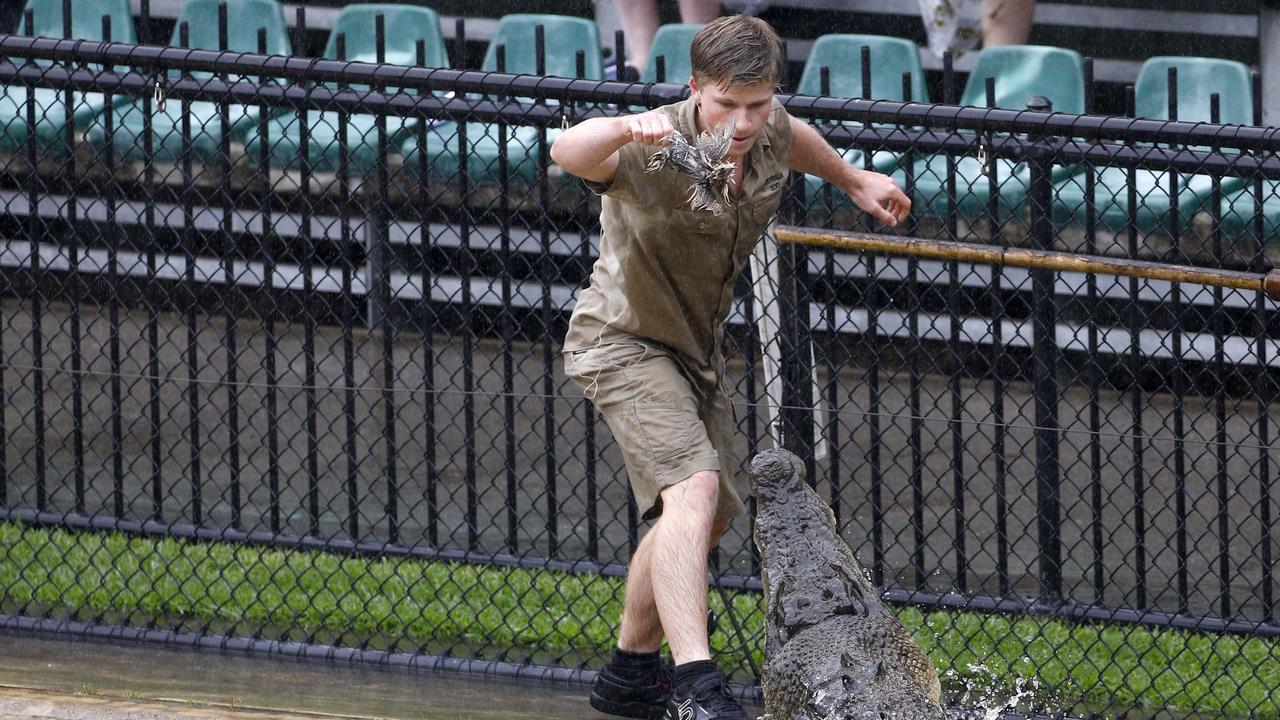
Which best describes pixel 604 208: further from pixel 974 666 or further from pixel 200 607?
pixel 200 607

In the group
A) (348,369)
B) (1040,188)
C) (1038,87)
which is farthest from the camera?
(1038,87)

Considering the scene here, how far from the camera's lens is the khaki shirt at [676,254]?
3717mm

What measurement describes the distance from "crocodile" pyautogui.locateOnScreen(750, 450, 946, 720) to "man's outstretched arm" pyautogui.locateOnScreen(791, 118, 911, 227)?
89 cm

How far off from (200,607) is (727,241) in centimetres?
246

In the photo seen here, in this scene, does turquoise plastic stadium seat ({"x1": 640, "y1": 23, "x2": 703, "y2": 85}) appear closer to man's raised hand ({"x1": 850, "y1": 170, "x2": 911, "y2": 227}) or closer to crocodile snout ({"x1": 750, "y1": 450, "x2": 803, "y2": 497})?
man's raised hand ({"x1": 850, "y1": 170, "x2": 911, "y2": 227})

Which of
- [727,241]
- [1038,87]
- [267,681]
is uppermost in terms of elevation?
[1038,87]

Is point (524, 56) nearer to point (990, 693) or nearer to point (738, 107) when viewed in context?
point (990, 693)

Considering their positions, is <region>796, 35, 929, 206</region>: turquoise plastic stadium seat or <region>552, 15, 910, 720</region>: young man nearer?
<region>552, 15, 910, 720</region>: young man

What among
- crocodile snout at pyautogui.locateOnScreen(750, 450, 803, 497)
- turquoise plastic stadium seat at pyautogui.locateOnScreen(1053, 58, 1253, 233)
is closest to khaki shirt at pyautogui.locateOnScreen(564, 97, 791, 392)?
crocodile snout at pyautogui.locateOnScreen(750, 450, 803, 497)

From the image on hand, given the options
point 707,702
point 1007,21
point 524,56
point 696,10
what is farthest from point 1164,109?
point 707,702

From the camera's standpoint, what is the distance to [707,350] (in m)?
3.99

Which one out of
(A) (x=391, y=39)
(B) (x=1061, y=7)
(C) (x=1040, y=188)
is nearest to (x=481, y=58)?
Result: (A) (x=391, y=39)

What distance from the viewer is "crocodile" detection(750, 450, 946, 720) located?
9.64ft

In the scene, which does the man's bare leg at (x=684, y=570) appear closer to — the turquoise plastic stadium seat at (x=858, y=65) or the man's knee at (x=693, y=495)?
the man's knee at (x=693, y=495)
